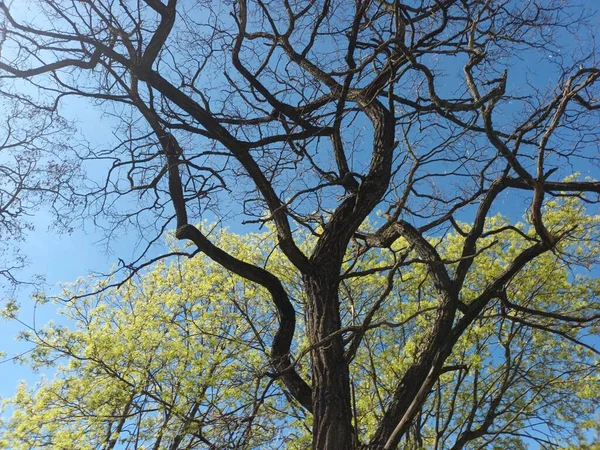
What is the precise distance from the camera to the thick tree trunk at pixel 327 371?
3.04 m

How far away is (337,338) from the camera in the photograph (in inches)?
135

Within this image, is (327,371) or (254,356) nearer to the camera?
(327,371)

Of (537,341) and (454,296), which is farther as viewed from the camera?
(537,341)

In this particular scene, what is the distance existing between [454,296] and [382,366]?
17.3 feet

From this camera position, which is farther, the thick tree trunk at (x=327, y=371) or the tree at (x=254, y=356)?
the tree at (x=254, y=356)

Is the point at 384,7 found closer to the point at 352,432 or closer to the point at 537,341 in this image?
the point at 352,432

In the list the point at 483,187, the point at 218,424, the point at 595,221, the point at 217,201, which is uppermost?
the point at 595,221

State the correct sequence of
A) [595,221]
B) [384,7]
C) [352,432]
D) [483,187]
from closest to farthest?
1. [352,432]
2. [483,187]
3. [384,7]
4. [595,221]

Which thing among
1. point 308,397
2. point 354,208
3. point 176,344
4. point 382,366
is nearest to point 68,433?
point 176,344

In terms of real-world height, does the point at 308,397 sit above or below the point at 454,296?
below

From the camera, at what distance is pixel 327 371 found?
330 centimetres

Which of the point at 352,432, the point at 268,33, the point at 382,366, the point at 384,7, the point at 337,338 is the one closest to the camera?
the point at 352,432

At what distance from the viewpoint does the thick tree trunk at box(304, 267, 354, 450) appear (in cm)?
304

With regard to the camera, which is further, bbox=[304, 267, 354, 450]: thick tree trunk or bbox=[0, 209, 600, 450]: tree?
bbox=[0, 209, 600, 450]: tree
